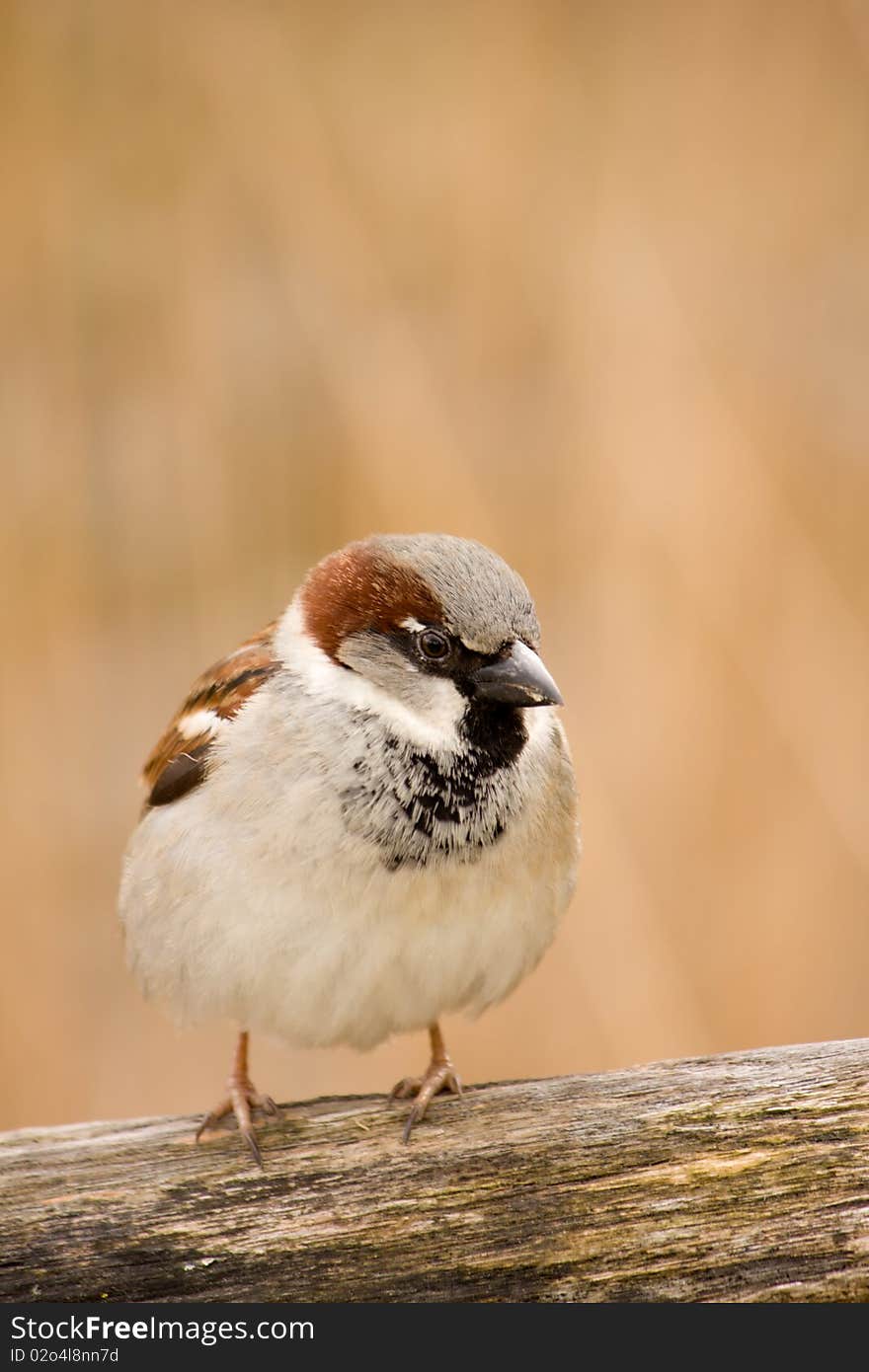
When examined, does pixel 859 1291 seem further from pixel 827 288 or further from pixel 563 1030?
pixel 827 288

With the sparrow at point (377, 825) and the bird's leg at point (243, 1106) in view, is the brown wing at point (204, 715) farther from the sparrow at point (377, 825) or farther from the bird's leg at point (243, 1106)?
the bird's leg at point (243, 1106)

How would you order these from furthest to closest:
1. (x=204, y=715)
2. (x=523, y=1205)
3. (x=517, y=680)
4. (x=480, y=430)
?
(x=480, y=430) → (x=204, y=715) → (x=517, y=680) → (x=523, y=1205)

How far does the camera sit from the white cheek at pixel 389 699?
5.90 feet

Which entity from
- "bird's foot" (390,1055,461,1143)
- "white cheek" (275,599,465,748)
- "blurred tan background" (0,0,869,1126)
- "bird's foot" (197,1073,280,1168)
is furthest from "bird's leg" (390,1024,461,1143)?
"blurred tan background" (0,0,869,1126)

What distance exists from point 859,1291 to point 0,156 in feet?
7.47

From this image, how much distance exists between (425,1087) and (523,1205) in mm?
320

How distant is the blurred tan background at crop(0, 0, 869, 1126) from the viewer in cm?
276

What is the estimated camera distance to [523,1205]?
150 centimetres

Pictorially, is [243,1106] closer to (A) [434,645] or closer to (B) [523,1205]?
(B) [523,1205]

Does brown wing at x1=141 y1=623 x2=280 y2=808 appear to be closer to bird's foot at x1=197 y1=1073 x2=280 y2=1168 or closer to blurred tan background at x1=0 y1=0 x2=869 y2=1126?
bird's foot at x1=197 y1=1073 x2=280 y2=1168

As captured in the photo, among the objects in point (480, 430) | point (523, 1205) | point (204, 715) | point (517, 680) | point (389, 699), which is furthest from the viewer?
point (480, 430)

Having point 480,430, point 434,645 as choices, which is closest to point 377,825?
point 434,645

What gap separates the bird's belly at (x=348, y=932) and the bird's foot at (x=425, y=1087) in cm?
6

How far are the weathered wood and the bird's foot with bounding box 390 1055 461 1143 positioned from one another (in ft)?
0.19
